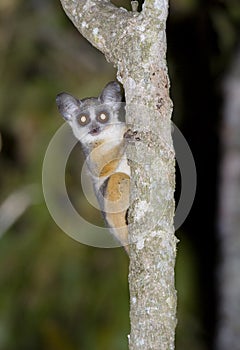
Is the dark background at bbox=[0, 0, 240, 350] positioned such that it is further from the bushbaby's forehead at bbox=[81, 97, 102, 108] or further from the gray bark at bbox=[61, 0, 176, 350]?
the gray bark at bbox=[61, 0, 176, 350]

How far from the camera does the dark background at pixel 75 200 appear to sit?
18.4 ft

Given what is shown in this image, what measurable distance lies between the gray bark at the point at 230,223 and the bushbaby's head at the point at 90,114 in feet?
Answer: 7.08

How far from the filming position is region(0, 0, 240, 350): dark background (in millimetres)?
5594

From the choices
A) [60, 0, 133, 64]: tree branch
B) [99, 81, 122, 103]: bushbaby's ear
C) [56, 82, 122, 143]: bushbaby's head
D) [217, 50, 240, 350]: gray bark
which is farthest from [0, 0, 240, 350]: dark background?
[60, 0, 133, 64]: tree branch

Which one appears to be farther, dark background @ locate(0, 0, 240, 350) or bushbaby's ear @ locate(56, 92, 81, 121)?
dark background @ locate(0, 0, 240, 350)

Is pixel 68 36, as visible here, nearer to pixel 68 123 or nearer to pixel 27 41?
pixel 27 41

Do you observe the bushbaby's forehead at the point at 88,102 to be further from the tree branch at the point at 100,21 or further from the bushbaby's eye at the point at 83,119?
the tree branch at the point at 100,21

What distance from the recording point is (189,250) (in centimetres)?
588

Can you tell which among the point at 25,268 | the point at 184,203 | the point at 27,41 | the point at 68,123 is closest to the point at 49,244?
the point at 25,268

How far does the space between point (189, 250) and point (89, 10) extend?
3707 mm

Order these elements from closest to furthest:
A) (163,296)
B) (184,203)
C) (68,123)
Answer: (163,296), (184,203), (68,123)

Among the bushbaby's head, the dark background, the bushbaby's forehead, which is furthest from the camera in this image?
the dark background

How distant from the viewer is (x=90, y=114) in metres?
3.16

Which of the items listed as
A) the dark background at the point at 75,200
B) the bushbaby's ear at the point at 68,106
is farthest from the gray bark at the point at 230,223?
the bushbaby's ear at the point at 68,106
